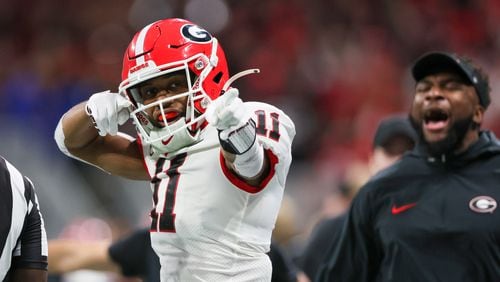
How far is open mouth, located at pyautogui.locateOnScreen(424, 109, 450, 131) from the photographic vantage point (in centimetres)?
381

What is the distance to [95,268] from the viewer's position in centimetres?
441

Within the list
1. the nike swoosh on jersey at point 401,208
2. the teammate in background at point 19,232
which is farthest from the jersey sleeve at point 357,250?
the teammate in background at point 19,232

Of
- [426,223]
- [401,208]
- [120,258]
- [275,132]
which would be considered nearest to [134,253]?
[120,258]

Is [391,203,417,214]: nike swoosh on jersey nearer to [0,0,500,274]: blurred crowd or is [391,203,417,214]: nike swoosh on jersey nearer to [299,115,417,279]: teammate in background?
[299,115,417,279]: teammate in background

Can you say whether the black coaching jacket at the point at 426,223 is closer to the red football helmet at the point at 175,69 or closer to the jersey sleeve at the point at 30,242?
the red football helmet at the point at 175,69

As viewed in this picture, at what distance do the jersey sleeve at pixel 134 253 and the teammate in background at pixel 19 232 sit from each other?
4.40ft

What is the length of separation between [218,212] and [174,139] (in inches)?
10.2

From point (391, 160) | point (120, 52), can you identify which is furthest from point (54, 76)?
point (391, 160)

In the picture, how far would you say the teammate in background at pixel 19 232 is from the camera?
2811 millimetres

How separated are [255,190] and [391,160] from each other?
2084 mm

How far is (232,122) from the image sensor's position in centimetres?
271

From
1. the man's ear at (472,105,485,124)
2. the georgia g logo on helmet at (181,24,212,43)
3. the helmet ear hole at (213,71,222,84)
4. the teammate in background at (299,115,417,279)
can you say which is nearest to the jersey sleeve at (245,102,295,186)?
the helmet ear hole at (213,71,222,84)

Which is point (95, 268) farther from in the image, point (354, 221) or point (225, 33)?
point (225, 33)

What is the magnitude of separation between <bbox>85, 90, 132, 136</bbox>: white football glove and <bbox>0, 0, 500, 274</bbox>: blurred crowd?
16.6ft
